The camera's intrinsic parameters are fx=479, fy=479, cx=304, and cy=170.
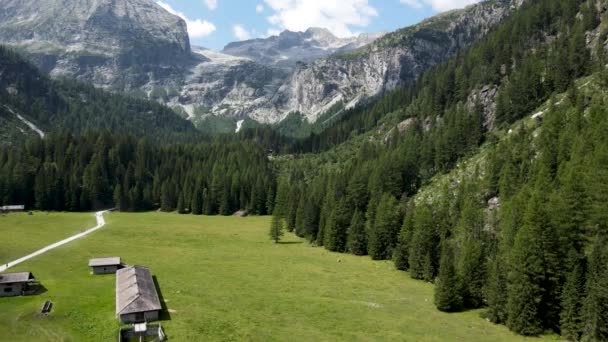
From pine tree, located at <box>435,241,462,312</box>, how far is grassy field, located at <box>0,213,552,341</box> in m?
2.00

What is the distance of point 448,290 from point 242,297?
30659 millimetres

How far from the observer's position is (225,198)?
169125mm

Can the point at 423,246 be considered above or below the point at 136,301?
above

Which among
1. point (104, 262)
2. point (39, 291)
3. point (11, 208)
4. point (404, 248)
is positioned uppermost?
point (404, 248)

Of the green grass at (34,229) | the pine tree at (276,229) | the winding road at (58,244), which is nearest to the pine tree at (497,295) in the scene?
the pine tree at (276,229)

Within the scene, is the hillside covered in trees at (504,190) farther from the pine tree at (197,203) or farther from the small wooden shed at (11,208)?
the small wooden shed at (11,208)

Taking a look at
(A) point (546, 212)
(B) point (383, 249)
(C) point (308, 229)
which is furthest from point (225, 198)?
(A) point (546, 212)

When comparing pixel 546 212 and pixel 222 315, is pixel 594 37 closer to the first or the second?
pixel 546 212

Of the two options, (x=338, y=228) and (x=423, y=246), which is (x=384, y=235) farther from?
(x=423, y=246)

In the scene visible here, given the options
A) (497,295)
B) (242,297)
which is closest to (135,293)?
(242,297)

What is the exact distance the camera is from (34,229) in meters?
120

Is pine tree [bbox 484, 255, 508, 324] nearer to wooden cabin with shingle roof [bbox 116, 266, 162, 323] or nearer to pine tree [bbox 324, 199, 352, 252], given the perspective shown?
wooden cabin with shingle roof [bbox 116, 266, 162, 323]

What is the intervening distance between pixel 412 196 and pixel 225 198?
6959cm

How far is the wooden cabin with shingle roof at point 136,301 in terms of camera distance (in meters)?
59.4
